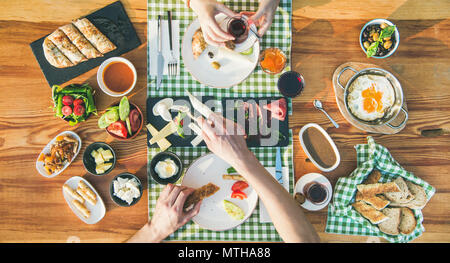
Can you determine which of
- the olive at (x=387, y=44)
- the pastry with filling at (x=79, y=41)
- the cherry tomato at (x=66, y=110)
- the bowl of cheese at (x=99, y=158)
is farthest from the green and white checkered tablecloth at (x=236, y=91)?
the olive at (x=387, y=44)

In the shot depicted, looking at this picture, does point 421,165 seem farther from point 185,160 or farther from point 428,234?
point 185,160

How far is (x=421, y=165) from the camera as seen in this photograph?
1703 mm

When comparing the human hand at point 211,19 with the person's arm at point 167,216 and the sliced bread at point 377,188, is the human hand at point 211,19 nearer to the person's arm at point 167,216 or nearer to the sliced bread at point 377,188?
the person's arm at point 167,216

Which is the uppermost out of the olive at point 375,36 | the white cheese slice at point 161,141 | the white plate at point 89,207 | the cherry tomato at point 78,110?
the olive at point 375,36

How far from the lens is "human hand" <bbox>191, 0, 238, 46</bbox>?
145 cm

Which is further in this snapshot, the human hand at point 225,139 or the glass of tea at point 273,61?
the glass of tea at point 273,61

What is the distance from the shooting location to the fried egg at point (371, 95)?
1.60 m

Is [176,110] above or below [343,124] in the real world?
above

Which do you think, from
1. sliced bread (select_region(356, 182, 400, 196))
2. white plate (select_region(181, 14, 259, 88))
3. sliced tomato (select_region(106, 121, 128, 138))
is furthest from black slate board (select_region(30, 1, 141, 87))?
sliced bread (select_region(356, 182, 400, 196))

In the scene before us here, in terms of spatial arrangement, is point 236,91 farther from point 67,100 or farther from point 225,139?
point 67,100

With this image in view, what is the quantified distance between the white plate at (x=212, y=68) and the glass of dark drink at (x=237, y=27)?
0.15m

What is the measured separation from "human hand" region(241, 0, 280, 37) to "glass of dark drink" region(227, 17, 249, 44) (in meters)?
0.07
